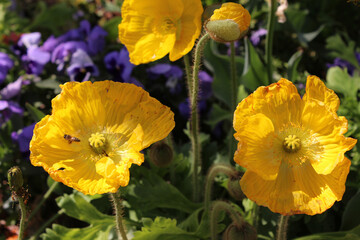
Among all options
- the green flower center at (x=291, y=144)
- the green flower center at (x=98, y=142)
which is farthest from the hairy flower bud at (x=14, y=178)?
the green flower center at (x=291, y=144)

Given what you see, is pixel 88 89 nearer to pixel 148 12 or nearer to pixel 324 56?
pixel 148 12

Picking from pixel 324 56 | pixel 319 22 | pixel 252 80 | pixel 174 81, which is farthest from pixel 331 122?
pixel 319 22

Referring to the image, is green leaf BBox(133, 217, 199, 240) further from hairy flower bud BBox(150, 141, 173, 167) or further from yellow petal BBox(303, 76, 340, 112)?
yellow petal BBox(303, 76, 340, 112)

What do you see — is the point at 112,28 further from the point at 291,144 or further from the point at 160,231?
the point at 291,144

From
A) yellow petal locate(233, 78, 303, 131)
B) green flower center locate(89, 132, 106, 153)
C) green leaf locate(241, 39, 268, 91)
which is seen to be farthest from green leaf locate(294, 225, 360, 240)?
green flower center locate(89, 132, 106, 153)

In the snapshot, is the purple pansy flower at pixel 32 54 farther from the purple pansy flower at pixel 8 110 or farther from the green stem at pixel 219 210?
the green stem at pixel 219 210

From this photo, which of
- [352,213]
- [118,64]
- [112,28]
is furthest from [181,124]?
[352,213]
